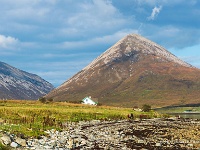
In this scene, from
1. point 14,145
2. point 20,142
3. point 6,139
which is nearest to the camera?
point 14,145

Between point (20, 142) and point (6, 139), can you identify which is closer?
point (6, 139)

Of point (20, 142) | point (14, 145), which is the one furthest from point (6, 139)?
point (20, 142)

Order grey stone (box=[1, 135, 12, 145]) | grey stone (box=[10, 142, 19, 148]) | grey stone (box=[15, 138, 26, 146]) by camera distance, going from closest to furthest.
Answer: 1. grey stone (box=[10, 142, 19, 148])
2. grey stone (box=[1, 135, 12, 145])
3. grey stone (box=[15, 138, 26, 146])

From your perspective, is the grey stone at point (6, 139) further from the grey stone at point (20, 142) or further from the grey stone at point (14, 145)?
the grey stone at point (20, 142)

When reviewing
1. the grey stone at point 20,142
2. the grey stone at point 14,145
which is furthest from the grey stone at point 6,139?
the grey stone at point 20,142

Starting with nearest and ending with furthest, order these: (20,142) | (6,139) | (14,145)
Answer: (14,145)
(6,139)
(20,142)

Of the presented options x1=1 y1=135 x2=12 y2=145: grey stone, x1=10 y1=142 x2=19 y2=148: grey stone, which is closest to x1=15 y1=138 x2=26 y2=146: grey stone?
x1=1 y1=135 x2=12 y2=145: grey stone

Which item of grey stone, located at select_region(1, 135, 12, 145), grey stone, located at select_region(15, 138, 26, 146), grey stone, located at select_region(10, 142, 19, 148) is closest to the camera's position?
grey stone, located at select_region(10, 142, 19, 148)

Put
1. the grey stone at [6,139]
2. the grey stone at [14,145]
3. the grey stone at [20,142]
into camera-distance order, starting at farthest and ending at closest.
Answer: the grey stone at [20,142]
the grey stone at [6,139]
the grey stone at [14,145]

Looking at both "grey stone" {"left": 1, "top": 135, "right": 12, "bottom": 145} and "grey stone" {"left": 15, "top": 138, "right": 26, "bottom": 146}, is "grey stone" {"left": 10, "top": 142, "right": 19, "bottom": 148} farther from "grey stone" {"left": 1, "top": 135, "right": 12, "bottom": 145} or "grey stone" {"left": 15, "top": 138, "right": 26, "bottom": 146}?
"grey stone" {"left": 15, "top": 138, "right": 26, "bottom": 146}

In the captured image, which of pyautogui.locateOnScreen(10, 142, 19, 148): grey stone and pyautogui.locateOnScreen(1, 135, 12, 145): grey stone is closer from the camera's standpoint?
pyautogui.locateOnScreen(10, 142, 19, 148): grey stone

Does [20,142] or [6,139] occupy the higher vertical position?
[6,139]

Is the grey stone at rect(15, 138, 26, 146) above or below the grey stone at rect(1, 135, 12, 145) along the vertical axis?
below

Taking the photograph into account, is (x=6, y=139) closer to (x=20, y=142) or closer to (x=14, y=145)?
(x=14, y=145)
